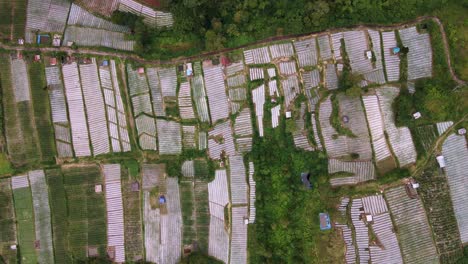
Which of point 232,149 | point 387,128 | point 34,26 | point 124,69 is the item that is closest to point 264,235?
point 232,149

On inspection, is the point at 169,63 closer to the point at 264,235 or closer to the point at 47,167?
the point at 47,167

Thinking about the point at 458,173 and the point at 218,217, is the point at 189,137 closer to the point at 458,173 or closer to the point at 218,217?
the point at 218,217

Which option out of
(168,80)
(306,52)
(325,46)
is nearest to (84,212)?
(168,80)

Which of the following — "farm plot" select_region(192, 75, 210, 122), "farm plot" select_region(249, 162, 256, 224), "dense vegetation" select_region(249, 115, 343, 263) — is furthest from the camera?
"farm plot" select_region(192, 75, 210, 122)

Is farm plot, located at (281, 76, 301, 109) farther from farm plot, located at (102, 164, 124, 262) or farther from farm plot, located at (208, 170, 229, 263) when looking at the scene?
farm plot, located at (102, 164, 124, 262)

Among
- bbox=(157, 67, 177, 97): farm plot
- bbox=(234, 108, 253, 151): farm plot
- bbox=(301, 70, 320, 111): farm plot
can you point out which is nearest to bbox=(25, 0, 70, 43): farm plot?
bbox=(157, 67, 177, 97): farm plot

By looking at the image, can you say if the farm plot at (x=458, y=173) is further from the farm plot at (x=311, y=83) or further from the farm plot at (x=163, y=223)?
the farm plot at (x=163, y=223)
